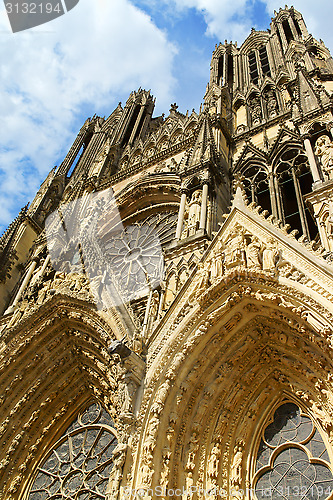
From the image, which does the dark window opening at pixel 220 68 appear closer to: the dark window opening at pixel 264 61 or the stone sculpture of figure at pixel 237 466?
the dark window opening at pixel 264 61

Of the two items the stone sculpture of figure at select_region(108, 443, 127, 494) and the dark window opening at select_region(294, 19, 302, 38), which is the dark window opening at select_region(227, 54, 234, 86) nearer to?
the dark window opening at select_region(294, 19, 302, 38)

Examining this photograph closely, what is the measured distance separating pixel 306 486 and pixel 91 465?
3.77 m

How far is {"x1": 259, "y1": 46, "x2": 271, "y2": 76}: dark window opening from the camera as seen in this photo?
19453 millimetres

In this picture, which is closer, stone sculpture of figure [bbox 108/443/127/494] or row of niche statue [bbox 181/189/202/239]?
stone sculpture of figure [bbox 108/443/127/494]

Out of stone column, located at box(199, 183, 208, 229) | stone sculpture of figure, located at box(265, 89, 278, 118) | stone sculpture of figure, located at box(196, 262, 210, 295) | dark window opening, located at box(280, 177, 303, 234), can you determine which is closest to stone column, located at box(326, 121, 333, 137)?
dark window opening, located at box(280, 177, 303, 234)

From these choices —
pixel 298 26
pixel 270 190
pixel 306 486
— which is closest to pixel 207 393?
pixel 306 486

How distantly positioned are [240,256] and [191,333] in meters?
1.42

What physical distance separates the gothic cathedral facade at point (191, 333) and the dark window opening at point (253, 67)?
13.6ft

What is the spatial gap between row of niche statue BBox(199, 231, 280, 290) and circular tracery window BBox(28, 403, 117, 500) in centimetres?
343

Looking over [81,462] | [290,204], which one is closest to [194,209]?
[290,204]

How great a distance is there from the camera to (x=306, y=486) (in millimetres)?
6223

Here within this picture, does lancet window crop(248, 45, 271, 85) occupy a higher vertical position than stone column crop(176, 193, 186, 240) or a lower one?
higher

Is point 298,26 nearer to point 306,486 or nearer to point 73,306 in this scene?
point 73,306

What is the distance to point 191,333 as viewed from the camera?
7160 millimetres
